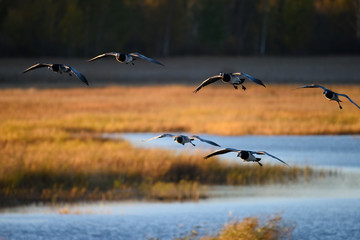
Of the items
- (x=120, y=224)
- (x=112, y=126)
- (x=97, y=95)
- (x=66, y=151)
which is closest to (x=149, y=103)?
(x=97, y=95)

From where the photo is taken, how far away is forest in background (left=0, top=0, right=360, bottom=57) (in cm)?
9481

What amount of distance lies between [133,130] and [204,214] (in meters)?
18.1

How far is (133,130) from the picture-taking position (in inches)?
1729

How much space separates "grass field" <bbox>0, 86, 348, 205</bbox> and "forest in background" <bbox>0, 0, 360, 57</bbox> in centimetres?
2282

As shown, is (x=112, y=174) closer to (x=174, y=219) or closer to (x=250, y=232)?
(x=174, y=219)

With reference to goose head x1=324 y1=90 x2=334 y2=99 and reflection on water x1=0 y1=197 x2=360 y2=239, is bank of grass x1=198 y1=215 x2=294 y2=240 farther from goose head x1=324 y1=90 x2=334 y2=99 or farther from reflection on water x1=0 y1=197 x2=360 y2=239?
goose head x1=324 y1=90 x2=334 y2=99

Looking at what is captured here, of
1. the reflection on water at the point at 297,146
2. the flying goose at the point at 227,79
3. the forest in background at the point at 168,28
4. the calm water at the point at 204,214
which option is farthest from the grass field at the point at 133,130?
the forest in background at the point at 168,28

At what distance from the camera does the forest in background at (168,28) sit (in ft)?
311

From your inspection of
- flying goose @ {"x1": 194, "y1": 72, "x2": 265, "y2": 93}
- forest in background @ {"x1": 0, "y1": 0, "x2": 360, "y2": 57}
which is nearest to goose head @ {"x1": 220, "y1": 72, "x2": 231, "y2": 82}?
flying goose @ {"x1": 194, "y1": 72, "x2": 265, "y2": 93}

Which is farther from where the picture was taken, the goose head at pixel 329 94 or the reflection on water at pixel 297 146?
the reflection on water at pixel 297 146

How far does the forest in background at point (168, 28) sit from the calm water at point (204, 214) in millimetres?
62418

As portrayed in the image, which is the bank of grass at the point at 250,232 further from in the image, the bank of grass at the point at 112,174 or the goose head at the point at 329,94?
the bank of grass at the point at 112,174

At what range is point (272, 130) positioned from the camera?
43.5 metres

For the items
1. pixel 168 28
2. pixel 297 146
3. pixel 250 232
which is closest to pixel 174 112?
pixel 297 146
